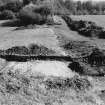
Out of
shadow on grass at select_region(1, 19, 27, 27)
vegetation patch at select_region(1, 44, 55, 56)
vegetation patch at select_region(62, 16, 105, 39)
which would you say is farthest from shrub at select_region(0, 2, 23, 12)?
vegetation patch at select_region(1, 44, 55, 56)

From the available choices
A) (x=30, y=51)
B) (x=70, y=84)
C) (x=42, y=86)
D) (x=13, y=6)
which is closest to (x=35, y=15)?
(x=13, y=6)

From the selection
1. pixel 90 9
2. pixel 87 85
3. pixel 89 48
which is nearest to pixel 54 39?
pixel 89 48

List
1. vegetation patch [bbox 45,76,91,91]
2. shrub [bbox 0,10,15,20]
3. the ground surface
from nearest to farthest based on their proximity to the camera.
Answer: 1. the ground surface
2. vegetation patch [bbox 45,76,91,91]
3. shrub [bbox 0,10,15,20]

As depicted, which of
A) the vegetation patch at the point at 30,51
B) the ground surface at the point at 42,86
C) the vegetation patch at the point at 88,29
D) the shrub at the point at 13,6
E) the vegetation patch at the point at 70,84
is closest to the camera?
the ground surface at the point at 42,86

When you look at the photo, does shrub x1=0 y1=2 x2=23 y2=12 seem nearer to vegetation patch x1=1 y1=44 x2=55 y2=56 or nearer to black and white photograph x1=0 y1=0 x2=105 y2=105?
black and white photograph x1=0 y1=0 x2=105 y2=105

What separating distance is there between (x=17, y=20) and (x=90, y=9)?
24218 millimetres

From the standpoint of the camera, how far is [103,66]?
19.4 meters

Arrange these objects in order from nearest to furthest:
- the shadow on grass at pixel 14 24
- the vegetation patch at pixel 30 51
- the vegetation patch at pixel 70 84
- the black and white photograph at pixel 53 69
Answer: the black and white photograph at pixel 53 69 → the vegetation patch at pixel 70 84 → the vegetation patch at pixel 30 51 → the shadow on grass at pixel 14 24

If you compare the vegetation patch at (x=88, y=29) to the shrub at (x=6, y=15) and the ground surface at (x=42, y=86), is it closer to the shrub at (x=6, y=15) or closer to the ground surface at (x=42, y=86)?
the ground surface at (x=42, y=86)

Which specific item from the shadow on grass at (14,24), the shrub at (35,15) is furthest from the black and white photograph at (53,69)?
the shadow on grass at (14,24)

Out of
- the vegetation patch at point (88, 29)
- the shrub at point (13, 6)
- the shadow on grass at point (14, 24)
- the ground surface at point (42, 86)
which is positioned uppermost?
the shrub at point (13, 6)

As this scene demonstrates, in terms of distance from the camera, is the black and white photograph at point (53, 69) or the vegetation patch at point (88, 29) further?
the vegetation patch at point (88, 29)

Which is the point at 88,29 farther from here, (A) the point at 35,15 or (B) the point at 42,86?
(B) the point at 42,86

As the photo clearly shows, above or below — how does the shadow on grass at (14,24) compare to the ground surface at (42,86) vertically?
below
